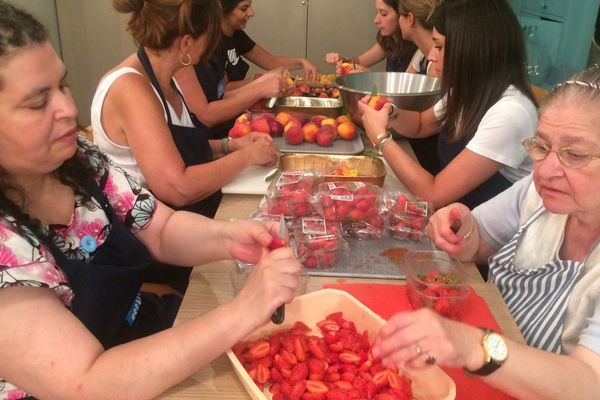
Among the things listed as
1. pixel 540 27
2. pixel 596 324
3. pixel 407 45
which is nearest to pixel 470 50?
pixel 596 324

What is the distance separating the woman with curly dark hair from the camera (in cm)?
85

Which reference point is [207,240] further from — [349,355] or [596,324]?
[596,324]

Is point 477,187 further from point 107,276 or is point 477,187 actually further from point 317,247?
Answer: point 107,276

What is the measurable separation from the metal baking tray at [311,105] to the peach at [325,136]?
1.14ft

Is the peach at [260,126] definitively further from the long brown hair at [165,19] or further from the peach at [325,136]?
the long brown hair at [165,19]

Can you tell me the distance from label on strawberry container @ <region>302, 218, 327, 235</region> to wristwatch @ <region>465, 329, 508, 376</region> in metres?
0.56

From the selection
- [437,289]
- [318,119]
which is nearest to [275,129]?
[318,119]

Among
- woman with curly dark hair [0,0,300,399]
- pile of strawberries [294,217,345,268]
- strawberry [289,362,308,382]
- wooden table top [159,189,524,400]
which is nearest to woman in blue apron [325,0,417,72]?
pile of strawberries [294,217,345,268]

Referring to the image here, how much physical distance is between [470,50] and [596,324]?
43.6 inches

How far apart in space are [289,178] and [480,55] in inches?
31.1

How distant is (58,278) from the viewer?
93 cm

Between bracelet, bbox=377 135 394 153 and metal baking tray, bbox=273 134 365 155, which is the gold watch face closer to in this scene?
bracelet, bbox=377 135 394 153

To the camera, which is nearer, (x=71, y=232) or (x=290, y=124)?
(x=71, y=232)

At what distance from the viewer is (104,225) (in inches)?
46.9
